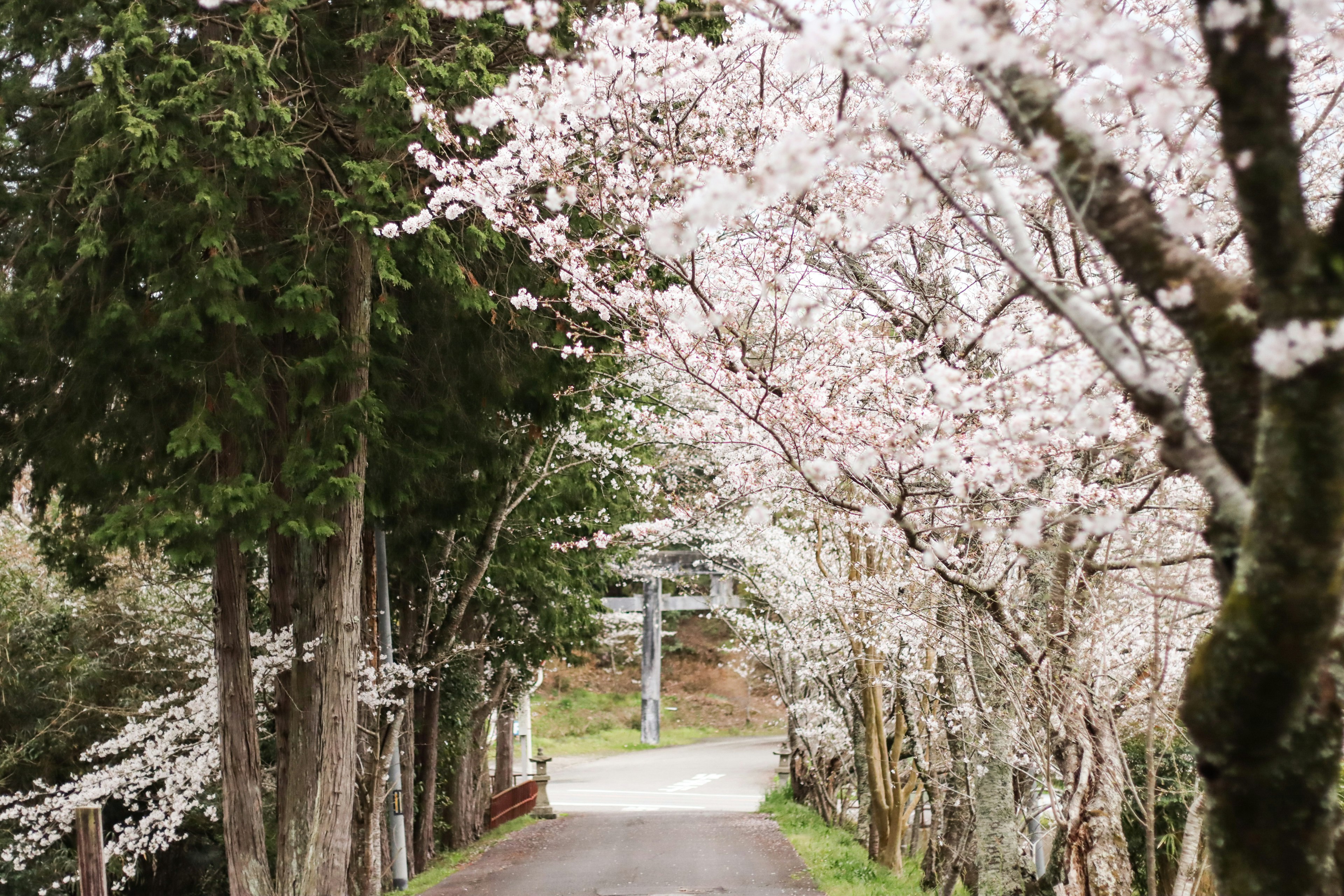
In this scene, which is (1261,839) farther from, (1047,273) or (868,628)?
(868,628)

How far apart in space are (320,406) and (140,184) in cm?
177

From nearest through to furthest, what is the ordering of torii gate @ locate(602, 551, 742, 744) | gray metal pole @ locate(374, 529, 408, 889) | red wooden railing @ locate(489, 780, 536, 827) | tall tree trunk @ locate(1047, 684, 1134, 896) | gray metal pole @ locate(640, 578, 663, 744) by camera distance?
tall tree trunk @ locate(1047, 684, 1134, 896), gray metal pole @ locate(374, 529, 408, 889), red wooden railing @ locate(489, 780, 536, 827), torii gate @ locate(602, 551, 742, 744), gray metal pole @ locate(640, 578, 663, 744)

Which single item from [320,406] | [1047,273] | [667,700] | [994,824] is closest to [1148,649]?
[1047,273]

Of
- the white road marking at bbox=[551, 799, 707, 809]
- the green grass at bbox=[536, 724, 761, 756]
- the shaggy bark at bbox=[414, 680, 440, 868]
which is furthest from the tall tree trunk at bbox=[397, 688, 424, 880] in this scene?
the green grass at bbox=[536, 724, 761, 756]

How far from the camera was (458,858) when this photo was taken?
1494cm

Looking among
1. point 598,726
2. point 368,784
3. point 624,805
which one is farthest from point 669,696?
point 368,784

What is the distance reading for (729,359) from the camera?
17.6ft

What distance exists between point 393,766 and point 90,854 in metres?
5.34

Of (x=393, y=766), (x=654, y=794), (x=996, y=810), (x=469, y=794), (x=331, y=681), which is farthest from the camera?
(x=654, y=794)

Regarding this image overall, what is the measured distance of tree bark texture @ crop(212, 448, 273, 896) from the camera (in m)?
7.92

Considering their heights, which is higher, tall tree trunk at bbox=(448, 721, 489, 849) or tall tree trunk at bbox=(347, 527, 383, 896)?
tall tree trunk at bbox=(347, 527, 383, 896)

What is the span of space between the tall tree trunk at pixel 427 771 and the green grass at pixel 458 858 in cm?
28

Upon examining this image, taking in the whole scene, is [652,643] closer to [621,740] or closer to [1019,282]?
[621,740]

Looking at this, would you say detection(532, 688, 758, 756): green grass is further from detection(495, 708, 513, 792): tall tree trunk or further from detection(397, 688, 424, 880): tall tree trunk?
detection(397, 688, 424, 880): tall tree trunk
